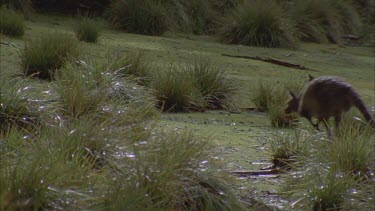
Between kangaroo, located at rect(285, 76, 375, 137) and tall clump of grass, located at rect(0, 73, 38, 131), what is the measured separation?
2.71 m

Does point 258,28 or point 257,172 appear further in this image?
point 258,28

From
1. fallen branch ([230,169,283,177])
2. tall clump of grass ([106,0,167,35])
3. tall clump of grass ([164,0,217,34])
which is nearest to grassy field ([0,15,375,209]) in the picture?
fallen branch ([230,169,283,177])

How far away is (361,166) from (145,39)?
10988 millimetres

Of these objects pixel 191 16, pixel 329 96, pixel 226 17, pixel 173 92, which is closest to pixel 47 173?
pixel 329 96

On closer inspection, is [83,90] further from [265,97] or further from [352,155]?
[265,97]

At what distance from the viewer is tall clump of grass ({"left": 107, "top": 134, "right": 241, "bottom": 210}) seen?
17.4 feet

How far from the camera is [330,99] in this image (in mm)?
8336

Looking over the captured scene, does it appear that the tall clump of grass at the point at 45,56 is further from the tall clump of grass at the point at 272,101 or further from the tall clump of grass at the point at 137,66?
the tall clump of grass at the point at 272,101

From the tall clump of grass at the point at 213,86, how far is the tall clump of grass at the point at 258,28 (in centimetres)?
709

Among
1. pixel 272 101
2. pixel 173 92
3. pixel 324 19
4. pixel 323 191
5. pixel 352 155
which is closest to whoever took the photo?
pixel 323 191

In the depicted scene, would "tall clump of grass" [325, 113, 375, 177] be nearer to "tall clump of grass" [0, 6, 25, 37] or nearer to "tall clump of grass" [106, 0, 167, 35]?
"tall clump of grass" [0, 6, 25, 37]

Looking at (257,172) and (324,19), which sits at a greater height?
(324,19)

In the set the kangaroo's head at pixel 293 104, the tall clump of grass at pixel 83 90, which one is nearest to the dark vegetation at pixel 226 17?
the tall clump of grass at pixel 83 90

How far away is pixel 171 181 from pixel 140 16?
13549 millimetres
